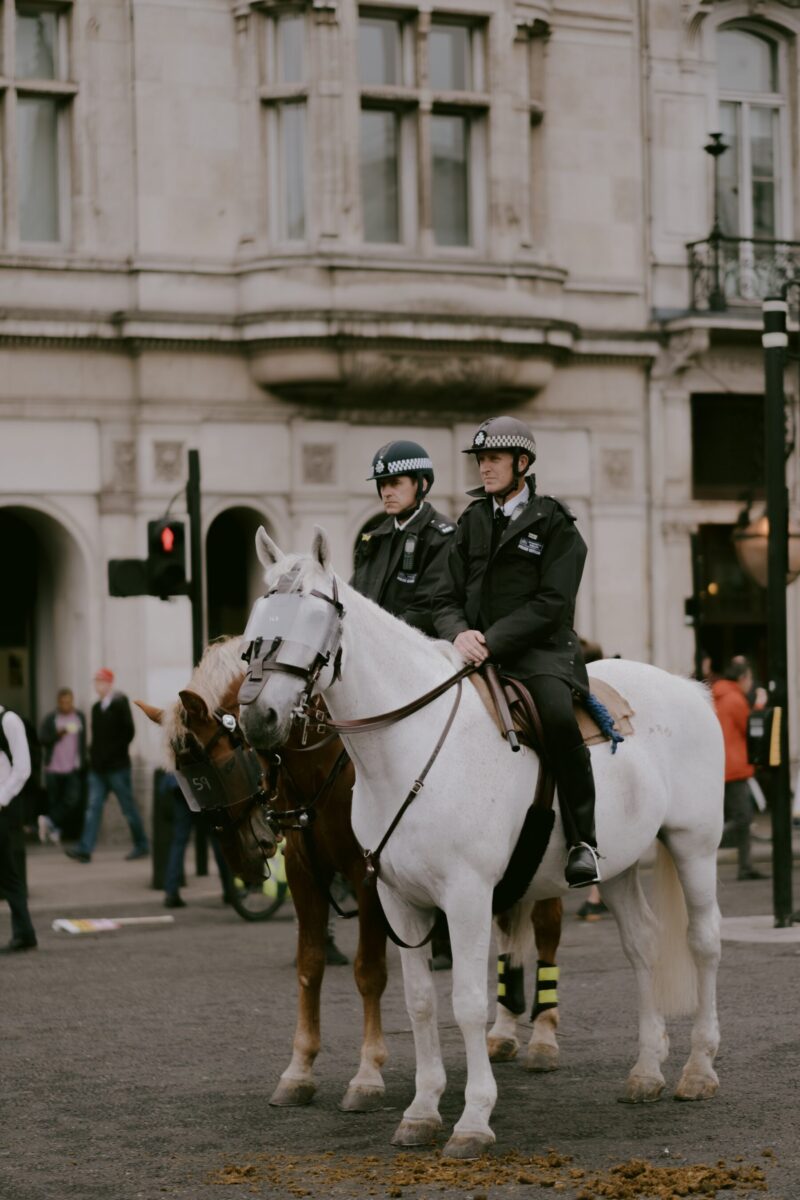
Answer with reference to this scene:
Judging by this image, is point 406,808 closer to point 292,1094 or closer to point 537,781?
point 537,781

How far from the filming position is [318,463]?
81.0 feet

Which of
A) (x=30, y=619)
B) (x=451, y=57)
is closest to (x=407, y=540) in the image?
(x=30, y=619)

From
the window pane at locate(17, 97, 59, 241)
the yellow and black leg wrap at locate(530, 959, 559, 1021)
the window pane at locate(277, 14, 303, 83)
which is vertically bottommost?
the yellow and black leg wrap at locate(530, 959, 559, 1021)

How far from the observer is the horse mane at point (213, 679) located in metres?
9.58

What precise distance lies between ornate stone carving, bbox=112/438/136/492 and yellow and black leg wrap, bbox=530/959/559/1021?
14.7 metres

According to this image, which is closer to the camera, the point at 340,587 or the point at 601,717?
the point at 340,587

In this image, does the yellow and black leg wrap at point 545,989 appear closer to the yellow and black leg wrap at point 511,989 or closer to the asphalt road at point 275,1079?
the yellow and black leg wrap at point 511,989

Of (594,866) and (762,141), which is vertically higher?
(762,141)

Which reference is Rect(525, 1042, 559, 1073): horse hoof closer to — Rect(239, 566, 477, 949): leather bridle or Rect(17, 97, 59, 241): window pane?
Rect(239, 566, 477, 949): leather bridle

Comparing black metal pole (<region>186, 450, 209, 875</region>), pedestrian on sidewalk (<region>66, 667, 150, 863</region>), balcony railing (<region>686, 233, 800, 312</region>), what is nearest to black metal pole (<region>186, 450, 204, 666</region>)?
black metal pole (<region>186, 450, 209, 875</region>)

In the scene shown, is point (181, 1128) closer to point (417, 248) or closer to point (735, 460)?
point (417, 248)

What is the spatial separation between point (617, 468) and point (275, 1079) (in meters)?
17.6

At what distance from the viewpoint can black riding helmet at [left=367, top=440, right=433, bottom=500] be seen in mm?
9477

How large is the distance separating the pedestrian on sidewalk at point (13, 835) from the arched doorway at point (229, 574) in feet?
34.4
